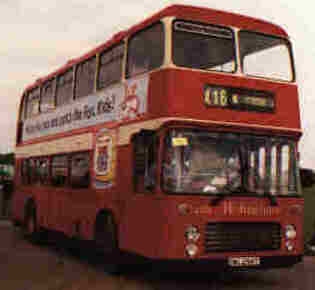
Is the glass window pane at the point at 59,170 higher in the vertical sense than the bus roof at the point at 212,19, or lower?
lower

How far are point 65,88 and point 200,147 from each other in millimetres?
6045

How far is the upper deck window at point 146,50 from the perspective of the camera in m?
9.43

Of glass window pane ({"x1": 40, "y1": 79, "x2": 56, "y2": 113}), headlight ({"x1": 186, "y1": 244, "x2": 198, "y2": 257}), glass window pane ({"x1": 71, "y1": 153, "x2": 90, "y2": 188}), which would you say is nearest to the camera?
headlight ({"x1": 186, "y1": 244, "x2": 198, "y2": 257})

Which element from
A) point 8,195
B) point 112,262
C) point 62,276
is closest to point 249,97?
point 112,262

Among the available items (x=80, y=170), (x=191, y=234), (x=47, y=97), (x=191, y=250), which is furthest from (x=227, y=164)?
(x=47, y=97)

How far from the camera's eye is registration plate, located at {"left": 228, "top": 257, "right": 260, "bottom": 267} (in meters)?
8.80

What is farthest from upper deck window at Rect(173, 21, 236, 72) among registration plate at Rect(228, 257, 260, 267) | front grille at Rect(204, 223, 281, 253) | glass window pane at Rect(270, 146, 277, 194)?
registration plate at Rect(228, 257, 260, 267)

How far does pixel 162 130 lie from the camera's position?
8.86 meters

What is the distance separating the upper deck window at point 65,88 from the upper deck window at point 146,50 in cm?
341

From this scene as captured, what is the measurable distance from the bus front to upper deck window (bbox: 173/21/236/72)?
0.02m

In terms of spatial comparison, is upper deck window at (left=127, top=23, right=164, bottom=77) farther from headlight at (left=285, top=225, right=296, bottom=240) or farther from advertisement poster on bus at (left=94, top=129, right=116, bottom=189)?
headlight at (left=285, top=225, right=296, bottom=240)

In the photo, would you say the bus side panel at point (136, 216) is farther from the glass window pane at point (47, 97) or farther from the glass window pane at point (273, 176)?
the glass window pane at point (47, 97)

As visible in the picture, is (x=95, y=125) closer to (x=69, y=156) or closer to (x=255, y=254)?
(x=69, y=156)

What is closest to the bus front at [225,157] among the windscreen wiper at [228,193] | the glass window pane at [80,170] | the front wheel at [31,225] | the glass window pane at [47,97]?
the windscreen wiper at [228,193]
